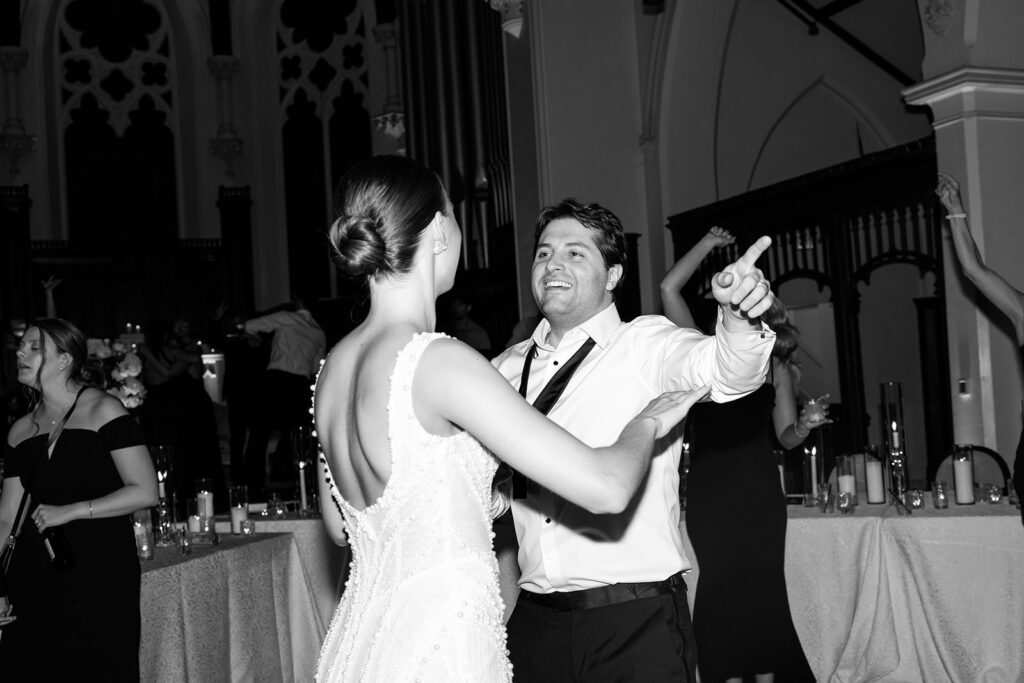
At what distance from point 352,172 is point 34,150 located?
48.3 feet

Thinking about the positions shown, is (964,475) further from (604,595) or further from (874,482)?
(604,595)

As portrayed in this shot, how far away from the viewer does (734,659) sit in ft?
12.5

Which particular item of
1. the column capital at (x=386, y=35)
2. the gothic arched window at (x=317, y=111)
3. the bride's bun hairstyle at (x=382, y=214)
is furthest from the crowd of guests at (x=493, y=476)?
the gothic arched window at (x=317, y=111)

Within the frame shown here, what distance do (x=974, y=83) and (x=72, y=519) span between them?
4.98 m

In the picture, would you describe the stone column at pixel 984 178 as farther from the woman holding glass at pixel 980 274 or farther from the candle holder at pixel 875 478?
the candle holder at pixel 875 478

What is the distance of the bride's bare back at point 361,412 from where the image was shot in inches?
70.9

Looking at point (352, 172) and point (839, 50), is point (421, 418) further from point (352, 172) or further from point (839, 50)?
point (839, 50)

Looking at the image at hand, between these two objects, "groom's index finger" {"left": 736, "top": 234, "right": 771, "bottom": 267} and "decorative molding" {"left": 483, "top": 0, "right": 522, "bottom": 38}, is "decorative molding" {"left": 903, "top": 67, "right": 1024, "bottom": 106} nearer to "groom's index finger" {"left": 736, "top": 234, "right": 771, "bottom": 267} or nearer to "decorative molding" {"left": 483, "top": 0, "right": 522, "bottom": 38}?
"decorative molding" {"left": 483, "top": 0, "right": 522, "bottom": 38}

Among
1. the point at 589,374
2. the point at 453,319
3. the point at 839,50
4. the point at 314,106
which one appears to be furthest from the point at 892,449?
the point at 314,106

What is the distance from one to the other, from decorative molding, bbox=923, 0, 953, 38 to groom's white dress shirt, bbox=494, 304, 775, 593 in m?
4.44

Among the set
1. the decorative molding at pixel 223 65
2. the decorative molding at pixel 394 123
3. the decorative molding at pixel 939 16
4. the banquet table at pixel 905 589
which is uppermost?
the decorative molding at pixel 223 65

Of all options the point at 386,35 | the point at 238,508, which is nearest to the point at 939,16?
the point at 238,508

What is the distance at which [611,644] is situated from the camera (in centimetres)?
235

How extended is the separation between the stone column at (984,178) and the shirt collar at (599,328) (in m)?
4.06
